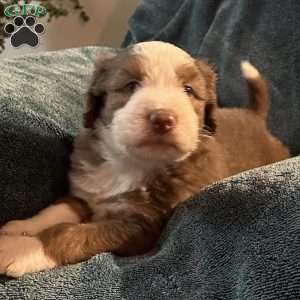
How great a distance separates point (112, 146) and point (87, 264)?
453 mm

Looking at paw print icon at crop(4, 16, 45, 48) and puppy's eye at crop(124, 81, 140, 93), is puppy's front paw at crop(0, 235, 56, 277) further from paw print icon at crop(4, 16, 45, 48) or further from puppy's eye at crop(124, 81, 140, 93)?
paw print icon at crop(4, 16, 45, 48)

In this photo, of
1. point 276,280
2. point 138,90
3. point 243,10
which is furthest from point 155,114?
point 243,10

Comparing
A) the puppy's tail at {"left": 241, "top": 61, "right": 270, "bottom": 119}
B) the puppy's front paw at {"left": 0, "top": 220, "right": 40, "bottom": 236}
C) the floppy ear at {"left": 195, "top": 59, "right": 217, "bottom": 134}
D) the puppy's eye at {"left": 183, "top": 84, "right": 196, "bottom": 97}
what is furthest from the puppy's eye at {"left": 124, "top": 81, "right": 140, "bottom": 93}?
the puppy's tail at {"left": 241, "top": 61, "right": 270, "bottom": 119}

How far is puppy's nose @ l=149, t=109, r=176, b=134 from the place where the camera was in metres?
1.45

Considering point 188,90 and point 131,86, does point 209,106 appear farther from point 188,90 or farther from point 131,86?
point 131,86

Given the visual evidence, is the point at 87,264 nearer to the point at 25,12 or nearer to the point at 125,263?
the point at 125,263

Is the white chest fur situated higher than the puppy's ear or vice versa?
the puppy's ear

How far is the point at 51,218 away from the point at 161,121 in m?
0.47

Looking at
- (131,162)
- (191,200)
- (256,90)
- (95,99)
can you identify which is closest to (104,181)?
(131,162)

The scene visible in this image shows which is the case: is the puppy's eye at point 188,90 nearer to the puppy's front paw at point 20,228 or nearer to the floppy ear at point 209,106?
the floppy ear at point 209,106

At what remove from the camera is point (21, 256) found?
1391mm

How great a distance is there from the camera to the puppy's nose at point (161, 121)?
145 centimetres

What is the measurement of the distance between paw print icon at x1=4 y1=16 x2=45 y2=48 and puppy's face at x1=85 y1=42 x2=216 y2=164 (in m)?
0.36

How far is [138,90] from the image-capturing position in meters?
1.63
